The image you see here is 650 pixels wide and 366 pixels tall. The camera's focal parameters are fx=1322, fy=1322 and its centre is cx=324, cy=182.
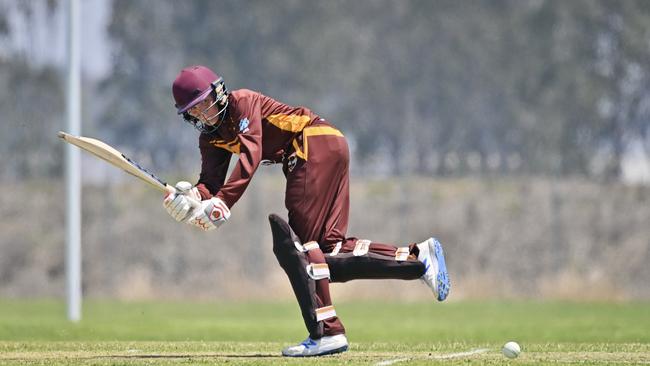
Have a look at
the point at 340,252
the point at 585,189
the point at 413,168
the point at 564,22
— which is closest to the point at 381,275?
the point at 340,252

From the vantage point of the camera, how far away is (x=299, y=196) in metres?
9.58

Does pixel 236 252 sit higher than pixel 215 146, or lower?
higher

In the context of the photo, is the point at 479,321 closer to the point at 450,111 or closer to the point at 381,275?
the point at 381,275

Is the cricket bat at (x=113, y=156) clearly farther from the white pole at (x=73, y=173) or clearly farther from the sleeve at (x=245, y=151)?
the white pole at (x=73, y=173)

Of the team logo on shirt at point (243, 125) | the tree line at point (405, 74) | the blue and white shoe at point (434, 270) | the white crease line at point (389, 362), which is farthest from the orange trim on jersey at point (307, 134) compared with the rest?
the tree line at point (405, 74)

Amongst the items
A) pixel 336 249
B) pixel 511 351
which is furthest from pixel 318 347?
pixel 511 351

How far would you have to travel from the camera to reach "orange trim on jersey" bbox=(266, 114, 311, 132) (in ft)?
32.2

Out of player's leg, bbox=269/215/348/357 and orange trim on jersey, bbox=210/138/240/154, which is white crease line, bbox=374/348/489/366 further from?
orange trim on jersey, bbox=210/138/240/154

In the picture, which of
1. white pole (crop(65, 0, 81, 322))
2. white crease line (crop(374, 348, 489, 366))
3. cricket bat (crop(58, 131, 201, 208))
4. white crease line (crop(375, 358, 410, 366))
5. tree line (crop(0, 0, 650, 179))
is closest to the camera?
white crease line (crop(375, 358, 410, 366))

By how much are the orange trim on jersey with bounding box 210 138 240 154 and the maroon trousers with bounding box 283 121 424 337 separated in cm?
43

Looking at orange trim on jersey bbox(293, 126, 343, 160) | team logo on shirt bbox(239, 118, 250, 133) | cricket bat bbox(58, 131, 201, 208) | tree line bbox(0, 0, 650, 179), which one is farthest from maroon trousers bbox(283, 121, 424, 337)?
tree line bbox(0, 0, 650, 179)

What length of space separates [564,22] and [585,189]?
2176cm

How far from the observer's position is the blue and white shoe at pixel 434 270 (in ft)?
31.7

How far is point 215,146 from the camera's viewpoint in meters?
9.92
